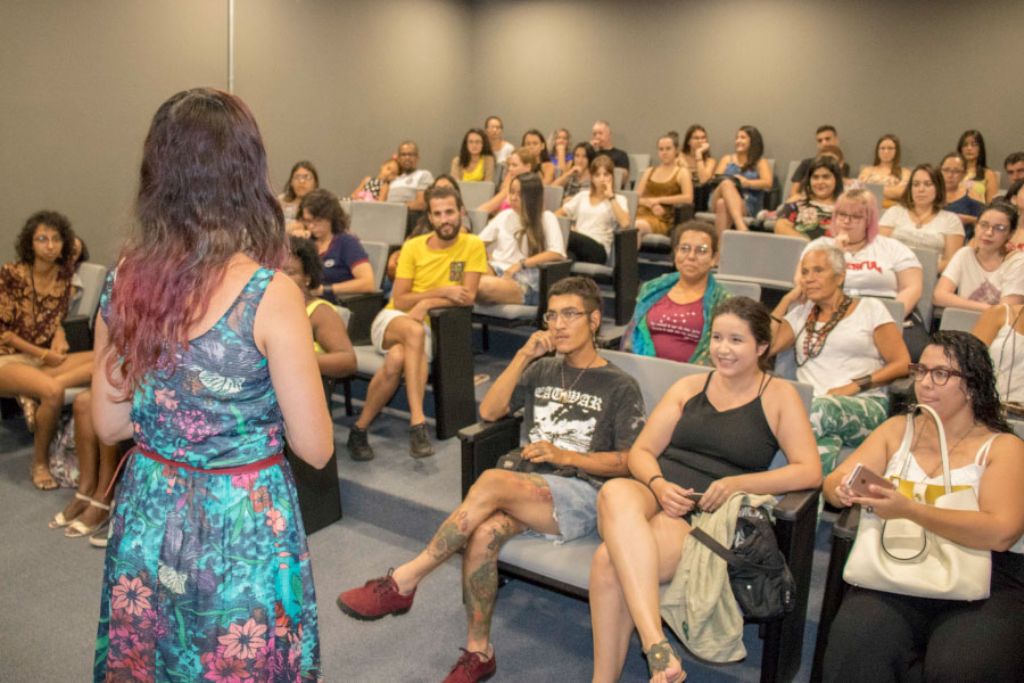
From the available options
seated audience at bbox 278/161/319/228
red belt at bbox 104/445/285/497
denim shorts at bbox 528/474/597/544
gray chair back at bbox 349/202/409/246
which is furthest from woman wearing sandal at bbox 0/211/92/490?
red belt at bbox 104/445/285/497

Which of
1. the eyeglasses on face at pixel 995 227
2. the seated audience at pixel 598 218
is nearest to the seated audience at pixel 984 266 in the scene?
the eyeglasses on face at pixel 995 227

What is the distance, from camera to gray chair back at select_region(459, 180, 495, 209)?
22.6 feet

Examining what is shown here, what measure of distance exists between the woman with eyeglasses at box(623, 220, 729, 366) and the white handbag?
121 centimetres

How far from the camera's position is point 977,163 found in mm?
6680

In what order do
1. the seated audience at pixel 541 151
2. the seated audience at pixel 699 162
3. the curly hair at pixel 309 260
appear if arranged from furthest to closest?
the seated audience at pixel 541 151 → the seated audience at pixel 699 162 → the curly hair at pixel 309 260

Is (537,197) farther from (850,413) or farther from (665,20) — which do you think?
(665,20)

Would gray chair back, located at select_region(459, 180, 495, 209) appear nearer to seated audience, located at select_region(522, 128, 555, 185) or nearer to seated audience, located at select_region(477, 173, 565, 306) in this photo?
seated audience, located at select_region(522, 128, 555, 185)

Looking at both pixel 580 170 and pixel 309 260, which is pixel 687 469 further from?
pixel 580 170

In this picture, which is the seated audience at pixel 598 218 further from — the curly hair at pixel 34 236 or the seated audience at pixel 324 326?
the curly hair at pixel 34 236

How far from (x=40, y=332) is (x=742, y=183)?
16.8ft

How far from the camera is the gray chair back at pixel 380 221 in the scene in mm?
5492

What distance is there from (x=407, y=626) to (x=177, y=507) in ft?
4.74

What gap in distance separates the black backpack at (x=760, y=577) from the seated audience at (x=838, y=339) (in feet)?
3.25

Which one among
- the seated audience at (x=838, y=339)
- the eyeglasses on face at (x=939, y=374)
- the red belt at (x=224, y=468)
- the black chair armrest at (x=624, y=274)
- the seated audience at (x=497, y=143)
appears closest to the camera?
the red belt at (x=224, y=468)
